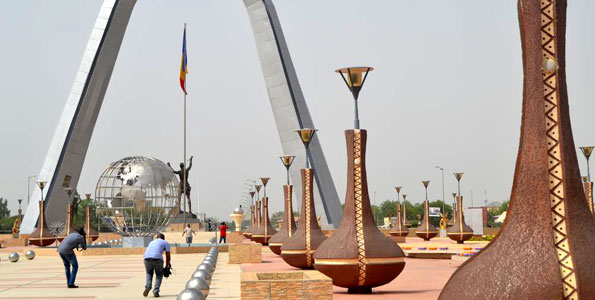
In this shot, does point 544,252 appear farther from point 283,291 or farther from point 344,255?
point 344,255

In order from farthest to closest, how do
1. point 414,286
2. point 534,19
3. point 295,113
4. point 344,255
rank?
1. point 295,113
2. point 414,286
3. point 344,255
4. point 534,19

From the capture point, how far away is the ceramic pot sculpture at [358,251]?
13.0 meters

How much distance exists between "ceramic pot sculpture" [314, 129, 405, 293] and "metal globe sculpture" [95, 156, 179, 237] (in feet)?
63.7

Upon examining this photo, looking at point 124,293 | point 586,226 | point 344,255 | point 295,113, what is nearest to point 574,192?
point 586,226

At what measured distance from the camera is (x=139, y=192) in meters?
32.4

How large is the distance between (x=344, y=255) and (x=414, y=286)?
99.5 inches

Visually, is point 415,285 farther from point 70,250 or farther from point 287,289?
point 70,250

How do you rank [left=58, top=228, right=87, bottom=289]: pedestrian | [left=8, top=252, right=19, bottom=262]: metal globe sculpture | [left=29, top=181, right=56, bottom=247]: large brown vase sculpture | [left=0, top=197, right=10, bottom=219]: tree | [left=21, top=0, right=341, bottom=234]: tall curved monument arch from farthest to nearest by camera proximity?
[left=0, top=197, right=10, bottom=219]: tree
[left=21, top=0, right=341, bottom=234]: tall curved monument arch
[left=29, top=181, right=56, bottom=247]: large brown vase sculpture
[left=8, top=252, right=19, bottom=262]: metal globe sculpture
[left=58, top=228, right=87, bottom=289]: pedestrian

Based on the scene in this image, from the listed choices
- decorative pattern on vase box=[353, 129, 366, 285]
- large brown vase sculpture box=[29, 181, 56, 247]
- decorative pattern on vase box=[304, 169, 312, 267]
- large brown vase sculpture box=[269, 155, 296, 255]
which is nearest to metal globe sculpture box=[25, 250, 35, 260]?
large brown vase sculpture box=[29, 181, 56, 247]

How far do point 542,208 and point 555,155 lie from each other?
16.7 inches

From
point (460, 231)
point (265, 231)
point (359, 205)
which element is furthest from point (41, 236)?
point (359, 205)

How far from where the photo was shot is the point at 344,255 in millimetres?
13070

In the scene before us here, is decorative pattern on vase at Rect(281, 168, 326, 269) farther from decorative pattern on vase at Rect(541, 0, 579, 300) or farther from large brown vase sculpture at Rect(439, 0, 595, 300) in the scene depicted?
decorative pattern on vase at Rect(541, 0, 579, 300)

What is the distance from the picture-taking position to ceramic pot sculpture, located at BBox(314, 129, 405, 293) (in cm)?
1305
